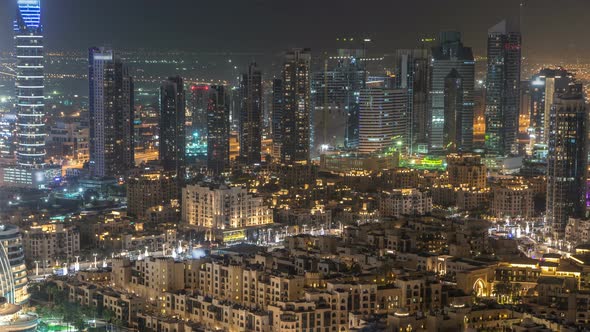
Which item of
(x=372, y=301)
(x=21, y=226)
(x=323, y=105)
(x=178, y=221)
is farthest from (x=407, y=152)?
(x=372, y=301)

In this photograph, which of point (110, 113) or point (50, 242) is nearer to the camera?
point (50, 242)

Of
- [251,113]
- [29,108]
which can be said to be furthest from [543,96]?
[29,108]

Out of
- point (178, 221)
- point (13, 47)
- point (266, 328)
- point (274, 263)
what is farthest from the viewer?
point (13, 47)

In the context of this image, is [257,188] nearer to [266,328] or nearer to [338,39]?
[338,39]

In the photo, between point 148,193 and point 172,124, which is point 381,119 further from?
point 148,193

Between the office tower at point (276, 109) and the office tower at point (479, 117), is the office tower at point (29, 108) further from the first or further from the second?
the office tower at point (479, 117)

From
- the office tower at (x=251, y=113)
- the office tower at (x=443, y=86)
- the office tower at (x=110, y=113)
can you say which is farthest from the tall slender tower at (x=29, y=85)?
the office tower at (x=443, y=86)

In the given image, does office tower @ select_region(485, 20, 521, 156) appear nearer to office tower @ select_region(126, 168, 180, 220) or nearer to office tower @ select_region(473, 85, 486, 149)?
office tower @ select_region(473, 85, 486, 149)
